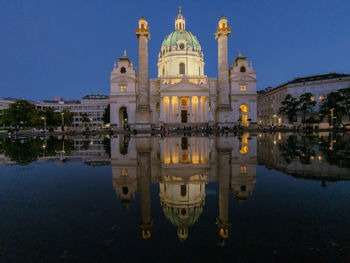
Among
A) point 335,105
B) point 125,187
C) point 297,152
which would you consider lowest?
point 125,187

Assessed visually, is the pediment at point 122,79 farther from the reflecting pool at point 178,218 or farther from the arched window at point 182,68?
the reflecting pool at point 178,218

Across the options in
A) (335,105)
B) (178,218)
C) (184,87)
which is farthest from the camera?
(184,87)

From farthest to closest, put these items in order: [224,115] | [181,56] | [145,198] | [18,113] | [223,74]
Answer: [18,113] < [181,56] < [223,74] < [224,115] < [145,198]

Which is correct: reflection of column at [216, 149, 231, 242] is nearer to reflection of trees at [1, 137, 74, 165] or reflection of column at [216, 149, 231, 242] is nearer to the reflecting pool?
the reflecting pool

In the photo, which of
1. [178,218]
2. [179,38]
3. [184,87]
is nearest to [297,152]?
[178,218]

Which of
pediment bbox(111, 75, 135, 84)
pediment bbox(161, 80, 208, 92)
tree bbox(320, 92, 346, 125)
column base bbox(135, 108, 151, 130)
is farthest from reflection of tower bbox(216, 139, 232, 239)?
tree bbox(320, 92, 346, 125)

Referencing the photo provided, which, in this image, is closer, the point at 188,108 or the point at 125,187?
the point at 125,187

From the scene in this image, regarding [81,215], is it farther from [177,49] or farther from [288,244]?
[177,49]

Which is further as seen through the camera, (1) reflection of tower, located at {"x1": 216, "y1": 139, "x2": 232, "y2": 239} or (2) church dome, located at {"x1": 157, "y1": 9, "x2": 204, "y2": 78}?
(2) church dome, located at {"x1": 157, "y1": 9, "x2": 204, "y2": 78}

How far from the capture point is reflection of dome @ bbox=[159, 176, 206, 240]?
3.26 metres

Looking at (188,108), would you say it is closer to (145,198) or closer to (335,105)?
(335,105)

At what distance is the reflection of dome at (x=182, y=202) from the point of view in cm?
326

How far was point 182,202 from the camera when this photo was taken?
4.04 meters

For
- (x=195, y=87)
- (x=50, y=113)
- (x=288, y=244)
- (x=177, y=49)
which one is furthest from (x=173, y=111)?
(x=288, y=244)
